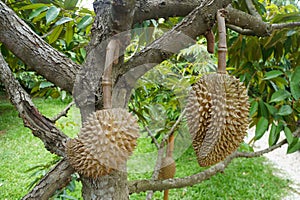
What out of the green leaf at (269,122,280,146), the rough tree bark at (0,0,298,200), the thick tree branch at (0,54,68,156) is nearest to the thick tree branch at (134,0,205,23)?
the rough tree bark at (0,0,298,200)

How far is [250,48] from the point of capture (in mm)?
1179

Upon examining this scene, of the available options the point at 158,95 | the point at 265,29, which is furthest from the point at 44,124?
the point at 158,95

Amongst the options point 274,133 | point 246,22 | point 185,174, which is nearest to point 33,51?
point 246,22

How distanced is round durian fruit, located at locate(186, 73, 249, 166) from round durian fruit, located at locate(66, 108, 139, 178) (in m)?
0.14

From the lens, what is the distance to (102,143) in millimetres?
481

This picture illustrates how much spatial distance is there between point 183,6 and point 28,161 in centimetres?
326

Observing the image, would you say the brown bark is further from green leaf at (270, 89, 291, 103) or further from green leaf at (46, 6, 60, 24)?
green leaf at (270, 89, 291, 103)

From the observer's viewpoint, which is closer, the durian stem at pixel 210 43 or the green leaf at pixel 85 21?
the durian stem at pixel 210 43

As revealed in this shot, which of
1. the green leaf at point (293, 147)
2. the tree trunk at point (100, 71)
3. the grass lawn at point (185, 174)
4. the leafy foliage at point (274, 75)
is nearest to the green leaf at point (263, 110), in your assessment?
the leafy foliage at point (274, 75)

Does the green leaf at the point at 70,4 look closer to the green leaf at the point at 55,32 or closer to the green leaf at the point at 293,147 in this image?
the green leaf at the point at 55,32

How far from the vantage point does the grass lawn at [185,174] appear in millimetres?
2516

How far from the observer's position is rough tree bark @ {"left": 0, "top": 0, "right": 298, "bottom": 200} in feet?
1.75

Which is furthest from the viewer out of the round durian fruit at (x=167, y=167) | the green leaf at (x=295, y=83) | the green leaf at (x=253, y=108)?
the round durian fruit at (x=167, y=167)

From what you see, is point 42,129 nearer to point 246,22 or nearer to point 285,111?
point 246,22
